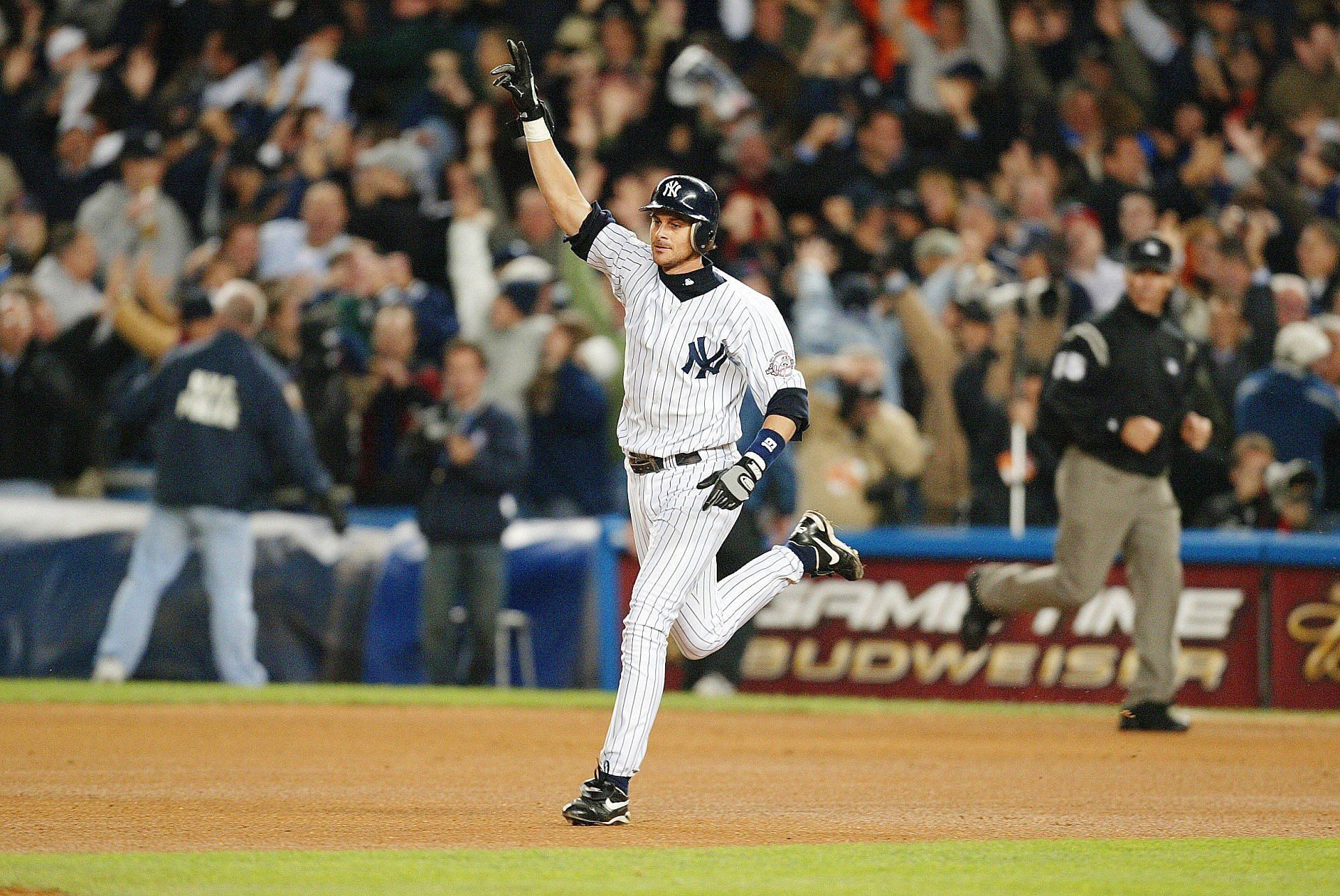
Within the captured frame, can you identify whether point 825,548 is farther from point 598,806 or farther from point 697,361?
point 598,806

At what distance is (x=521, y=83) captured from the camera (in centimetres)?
795

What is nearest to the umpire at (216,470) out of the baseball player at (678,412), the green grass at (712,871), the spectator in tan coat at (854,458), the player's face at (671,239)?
the spectator in tan coat at (854,458)

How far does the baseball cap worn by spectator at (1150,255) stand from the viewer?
11641 mm

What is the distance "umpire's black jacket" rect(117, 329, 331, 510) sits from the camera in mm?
14531

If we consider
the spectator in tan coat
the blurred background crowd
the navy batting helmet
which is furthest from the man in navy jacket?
the navy batting helmet

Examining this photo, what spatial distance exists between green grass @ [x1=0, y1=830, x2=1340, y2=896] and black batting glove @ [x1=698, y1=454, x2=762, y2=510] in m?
1.22

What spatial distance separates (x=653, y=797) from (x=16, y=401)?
347 inches

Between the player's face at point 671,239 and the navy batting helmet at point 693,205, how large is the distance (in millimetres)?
20

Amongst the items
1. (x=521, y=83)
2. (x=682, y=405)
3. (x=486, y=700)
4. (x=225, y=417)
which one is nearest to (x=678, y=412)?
(x=682, y=405)

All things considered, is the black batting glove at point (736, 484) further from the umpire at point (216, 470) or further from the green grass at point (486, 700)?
the umpire at point (216, 470)

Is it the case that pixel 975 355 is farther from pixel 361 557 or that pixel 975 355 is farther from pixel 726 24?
pixel 726 24

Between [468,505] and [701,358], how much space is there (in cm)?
721

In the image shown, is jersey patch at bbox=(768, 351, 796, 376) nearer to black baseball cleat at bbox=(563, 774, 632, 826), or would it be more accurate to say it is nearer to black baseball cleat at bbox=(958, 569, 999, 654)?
black baseball cleat at bbox=(563, 774, 632, 826)

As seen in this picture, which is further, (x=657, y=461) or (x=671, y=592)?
(x=657, y=461)
